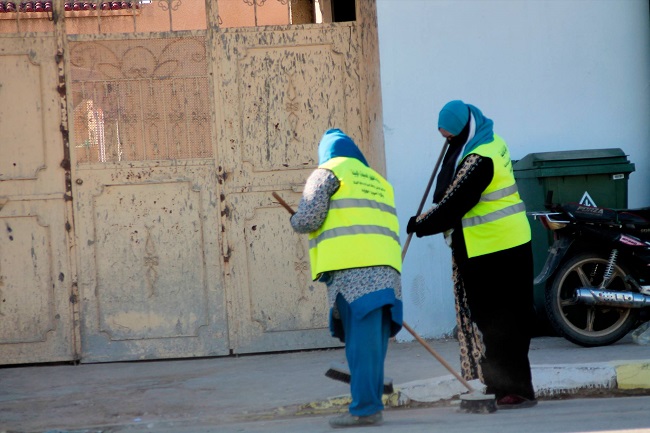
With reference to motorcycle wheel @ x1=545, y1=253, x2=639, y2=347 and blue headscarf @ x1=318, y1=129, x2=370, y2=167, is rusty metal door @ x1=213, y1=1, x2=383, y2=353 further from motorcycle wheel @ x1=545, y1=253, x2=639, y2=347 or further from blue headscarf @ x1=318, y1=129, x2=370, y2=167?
blue headscarf @ x1=318, y1=129, x2=370, y2=167

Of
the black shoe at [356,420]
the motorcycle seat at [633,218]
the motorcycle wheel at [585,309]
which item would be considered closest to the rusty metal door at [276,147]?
the motorcycle wheel at [585,309]

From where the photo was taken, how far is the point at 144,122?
7672mm

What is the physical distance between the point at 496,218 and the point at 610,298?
1.70 metres

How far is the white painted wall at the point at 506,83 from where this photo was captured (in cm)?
771

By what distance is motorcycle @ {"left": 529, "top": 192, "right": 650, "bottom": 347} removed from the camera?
23.0 feet

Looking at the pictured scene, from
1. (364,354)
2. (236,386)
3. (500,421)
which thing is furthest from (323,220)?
(236,386)

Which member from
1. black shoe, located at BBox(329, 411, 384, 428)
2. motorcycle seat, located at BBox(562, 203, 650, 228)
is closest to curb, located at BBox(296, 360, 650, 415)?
black shoe, located at BBox(329, 411, 384, 428)

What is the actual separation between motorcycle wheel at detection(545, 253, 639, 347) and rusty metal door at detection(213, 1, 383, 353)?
1.66m

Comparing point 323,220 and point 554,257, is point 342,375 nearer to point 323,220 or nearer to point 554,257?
point 323,220

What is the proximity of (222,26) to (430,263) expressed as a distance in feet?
7.82

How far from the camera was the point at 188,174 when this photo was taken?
25.1 feet

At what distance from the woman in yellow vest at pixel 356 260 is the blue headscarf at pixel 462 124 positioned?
602mm

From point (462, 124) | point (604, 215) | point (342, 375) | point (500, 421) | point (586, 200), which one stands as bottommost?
point (500, 421)

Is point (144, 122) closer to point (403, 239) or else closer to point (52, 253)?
point (52, 253)
